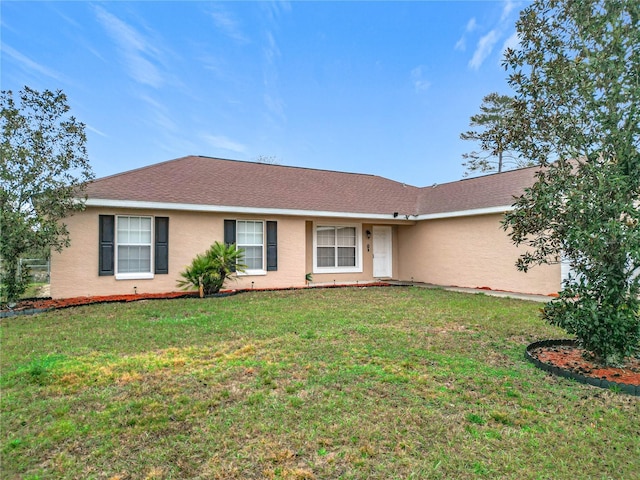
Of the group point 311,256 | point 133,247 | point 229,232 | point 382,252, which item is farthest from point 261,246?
point 382,252

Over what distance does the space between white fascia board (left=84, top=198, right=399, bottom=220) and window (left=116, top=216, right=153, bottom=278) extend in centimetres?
64

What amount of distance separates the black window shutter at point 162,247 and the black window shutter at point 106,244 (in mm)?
1232

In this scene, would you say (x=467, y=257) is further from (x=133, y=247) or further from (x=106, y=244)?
(x=106, y=244)

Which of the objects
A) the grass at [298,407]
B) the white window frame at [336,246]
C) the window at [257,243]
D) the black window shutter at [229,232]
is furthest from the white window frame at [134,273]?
the white window frame at [336,246]

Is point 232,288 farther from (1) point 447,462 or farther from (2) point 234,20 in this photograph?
(1) point 447,462

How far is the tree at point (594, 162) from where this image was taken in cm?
499

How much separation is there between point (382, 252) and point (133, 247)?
33.4 feet

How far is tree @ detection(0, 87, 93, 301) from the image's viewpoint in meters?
9.02

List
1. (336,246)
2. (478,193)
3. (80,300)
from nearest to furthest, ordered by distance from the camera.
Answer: (80,300) < (478,193) < (336,246)

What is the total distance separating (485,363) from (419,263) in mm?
10964

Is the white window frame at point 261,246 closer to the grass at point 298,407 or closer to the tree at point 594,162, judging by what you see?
the grass at point 298,407

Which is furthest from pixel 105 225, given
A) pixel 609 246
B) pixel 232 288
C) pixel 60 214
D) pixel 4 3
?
pixel 609 246

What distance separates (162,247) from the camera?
11727mm

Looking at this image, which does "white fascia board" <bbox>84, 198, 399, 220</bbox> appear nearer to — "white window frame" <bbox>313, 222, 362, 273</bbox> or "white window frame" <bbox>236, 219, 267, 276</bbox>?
"white window frame" <bbox>236, 219, 267, 276</bbox>
